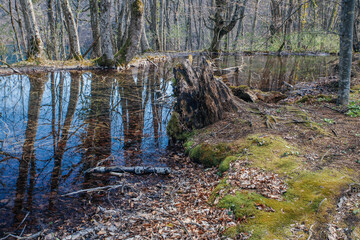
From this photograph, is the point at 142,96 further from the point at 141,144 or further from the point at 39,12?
the point at 39,12

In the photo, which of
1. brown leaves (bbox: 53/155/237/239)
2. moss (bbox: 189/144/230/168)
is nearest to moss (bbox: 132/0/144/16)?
moss (bbox: 189/144/230/168)

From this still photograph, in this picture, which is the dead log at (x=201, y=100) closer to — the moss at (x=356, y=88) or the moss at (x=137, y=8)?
the moss at (x=356, y=88)

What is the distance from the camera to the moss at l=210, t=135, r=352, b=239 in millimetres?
2914

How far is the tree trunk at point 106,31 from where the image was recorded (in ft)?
49.4

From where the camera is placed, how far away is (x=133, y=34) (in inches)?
656

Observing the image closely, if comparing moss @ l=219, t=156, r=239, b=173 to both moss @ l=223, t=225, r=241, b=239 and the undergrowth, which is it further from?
moss @ l=223, t=225, r=241, b=239

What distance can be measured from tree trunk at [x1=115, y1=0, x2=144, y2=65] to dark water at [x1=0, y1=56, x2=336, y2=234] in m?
4.40

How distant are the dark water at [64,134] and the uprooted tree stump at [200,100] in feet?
3.08

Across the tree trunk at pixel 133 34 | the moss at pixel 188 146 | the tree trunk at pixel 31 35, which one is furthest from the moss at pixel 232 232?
the tree trunk at pixel 31 35

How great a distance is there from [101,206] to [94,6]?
1751 cm

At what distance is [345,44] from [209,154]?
458cm

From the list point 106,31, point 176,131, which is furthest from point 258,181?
point 106,31

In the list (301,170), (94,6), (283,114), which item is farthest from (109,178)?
(94,6)

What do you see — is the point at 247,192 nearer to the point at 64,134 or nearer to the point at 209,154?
the point at 209,154
